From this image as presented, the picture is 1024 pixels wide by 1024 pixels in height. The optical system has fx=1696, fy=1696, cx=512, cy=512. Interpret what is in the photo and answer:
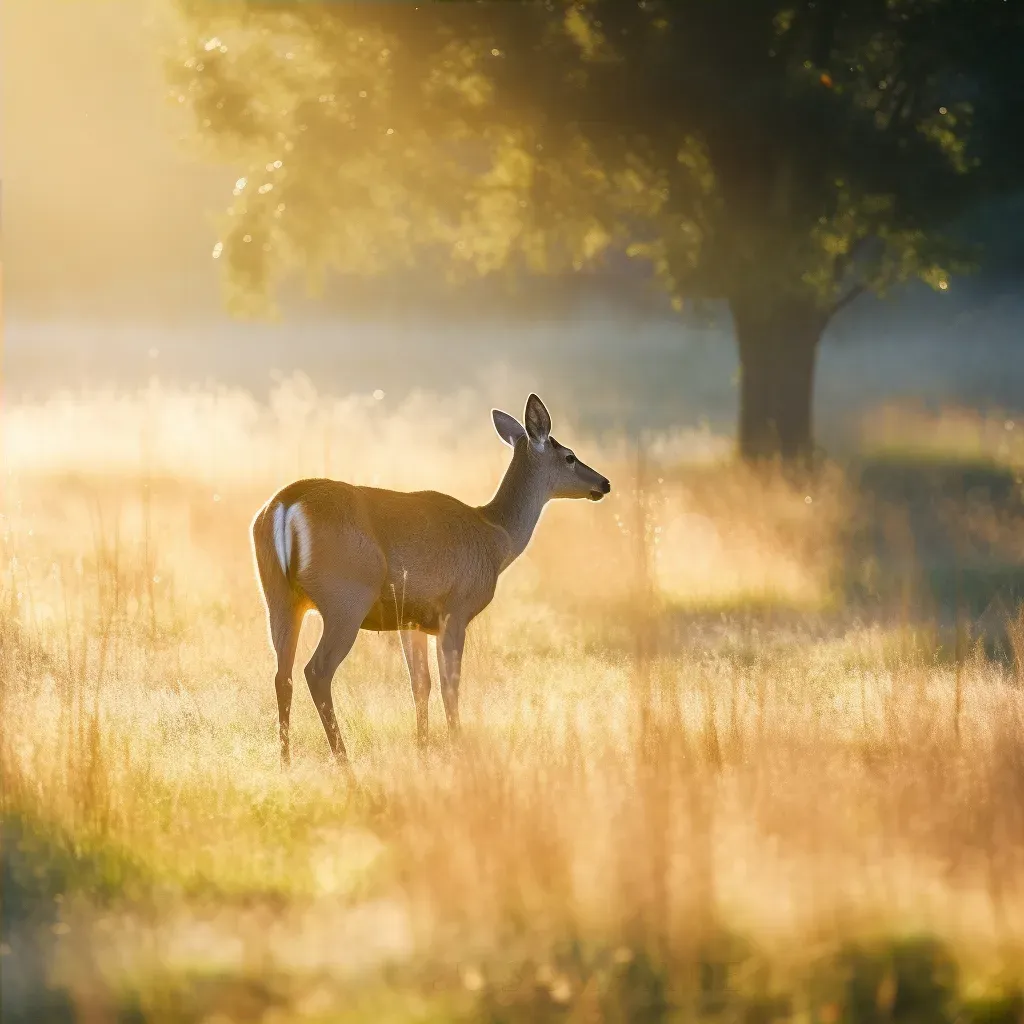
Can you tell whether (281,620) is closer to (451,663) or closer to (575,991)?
(451,663)

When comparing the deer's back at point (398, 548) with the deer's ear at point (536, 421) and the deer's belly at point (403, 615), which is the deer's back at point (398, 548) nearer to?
the deer's belly at point (403, 615)

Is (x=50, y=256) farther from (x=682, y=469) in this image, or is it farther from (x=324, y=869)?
(x=324, y=869)

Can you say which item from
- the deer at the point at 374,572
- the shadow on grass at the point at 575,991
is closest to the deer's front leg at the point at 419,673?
the deer at the point at 374,572

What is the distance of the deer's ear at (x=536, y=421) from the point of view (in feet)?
26.7

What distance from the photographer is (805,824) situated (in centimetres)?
543

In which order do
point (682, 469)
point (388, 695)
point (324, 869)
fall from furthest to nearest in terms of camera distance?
point (682, 469)
point (388, 695)
point (324, 869)

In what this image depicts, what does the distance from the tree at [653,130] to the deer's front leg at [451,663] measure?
24.3ft

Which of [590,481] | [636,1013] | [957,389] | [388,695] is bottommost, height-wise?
[636,1013]

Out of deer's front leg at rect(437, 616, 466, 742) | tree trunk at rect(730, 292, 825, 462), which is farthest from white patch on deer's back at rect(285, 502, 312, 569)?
tree trunk at rect(730, 292, 825, 462)

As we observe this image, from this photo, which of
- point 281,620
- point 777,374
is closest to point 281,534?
point 281,620

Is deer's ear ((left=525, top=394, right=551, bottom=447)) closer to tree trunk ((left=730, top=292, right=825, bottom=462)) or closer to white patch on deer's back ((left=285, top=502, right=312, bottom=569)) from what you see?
white patch on deer's back ((left=285, top=502, right=312, bottom=569))

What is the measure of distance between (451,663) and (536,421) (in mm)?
1446

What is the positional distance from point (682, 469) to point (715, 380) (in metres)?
18.1

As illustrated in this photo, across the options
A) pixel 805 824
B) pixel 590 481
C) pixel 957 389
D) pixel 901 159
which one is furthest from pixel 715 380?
pixel 805 824
